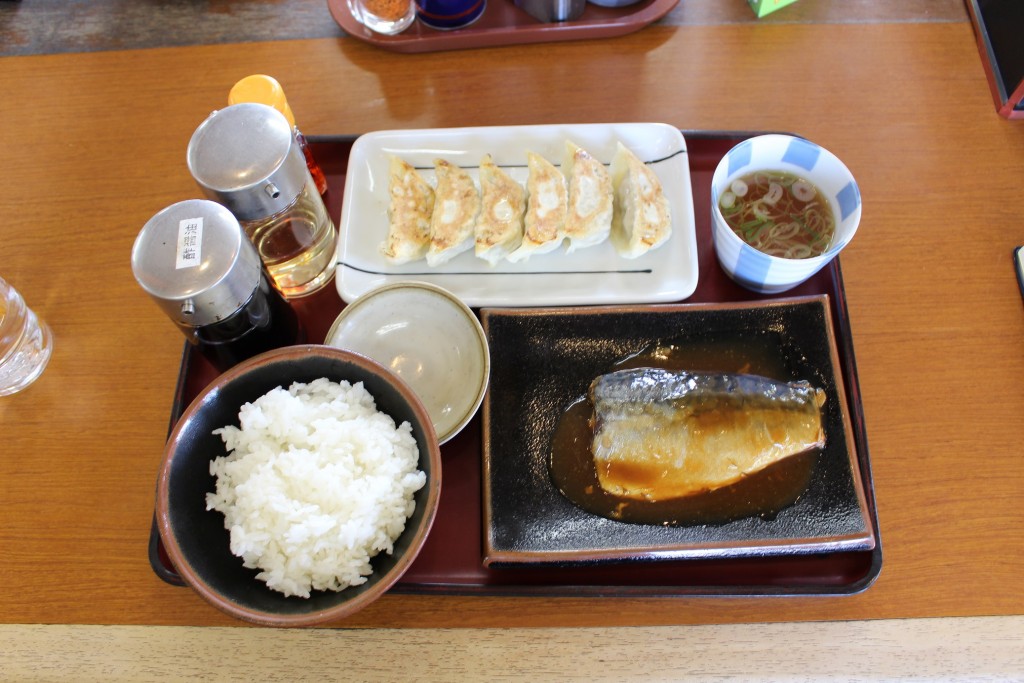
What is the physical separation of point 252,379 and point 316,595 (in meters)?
0.41

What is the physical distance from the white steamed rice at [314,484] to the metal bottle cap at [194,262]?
7.8 inches

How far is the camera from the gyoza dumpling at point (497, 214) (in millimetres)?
1620

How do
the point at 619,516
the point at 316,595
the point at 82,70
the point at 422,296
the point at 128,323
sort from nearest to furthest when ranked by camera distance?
1. the point at 316,595
2. the point at 619,516
3. the point at 422,296
4. the point at 128,323
5. the point at 82,70

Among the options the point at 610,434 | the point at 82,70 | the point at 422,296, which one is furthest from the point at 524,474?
the point at 82,70

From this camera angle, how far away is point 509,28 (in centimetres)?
197

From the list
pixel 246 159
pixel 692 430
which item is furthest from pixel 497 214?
pixel 692 430

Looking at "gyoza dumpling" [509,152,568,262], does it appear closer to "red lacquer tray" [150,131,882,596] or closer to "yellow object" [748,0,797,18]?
"red lacquer tray" [150,131,882,596]

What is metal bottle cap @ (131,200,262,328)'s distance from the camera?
1.21 metres

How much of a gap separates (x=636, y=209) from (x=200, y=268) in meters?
0.96

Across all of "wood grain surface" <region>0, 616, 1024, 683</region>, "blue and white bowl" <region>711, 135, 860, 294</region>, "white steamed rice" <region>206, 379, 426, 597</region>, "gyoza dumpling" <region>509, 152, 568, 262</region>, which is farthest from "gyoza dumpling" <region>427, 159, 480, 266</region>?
"wood grain surface" <region>0, 616, 1024, 683</region>

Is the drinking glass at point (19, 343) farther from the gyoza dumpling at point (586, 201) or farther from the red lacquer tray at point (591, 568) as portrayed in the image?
the gyoza dumpling at point (586, 201)

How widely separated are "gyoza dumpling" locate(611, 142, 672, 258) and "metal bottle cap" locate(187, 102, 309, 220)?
2.51 feet

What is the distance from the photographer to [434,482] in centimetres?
122

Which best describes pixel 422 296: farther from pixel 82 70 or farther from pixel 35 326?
pixel 82 70
